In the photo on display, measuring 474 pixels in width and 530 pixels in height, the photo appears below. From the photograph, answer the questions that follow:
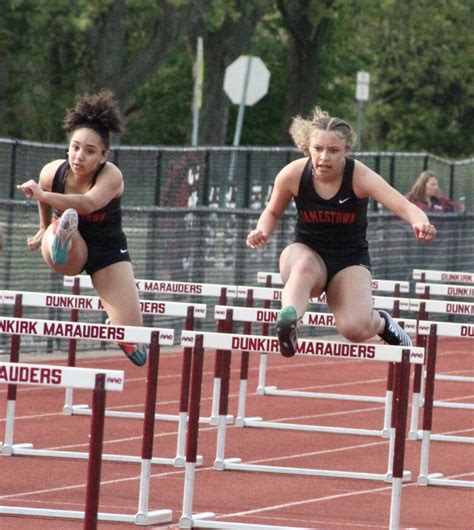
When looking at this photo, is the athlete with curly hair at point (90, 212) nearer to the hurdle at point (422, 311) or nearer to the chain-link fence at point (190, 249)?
the hurdle at point (422, 311)

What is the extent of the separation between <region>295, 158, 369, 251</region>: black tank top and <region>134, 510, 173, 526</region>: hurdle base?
1.80 meters

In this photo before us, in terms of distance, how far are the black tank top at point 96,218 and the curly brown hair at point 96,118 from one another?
0.21m

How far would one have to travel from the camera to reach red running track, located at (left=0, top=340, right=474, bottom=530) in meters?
10.7

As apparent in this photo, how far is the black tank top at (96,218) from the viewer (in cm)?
1109

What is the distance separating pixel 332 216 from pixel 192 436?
1.64 m

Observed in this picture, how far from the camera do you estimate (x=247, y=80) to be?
94.5ft

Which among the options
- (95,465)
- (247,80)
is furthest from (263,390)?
(247,80)

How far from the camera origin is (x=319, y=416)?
1557 centimetres

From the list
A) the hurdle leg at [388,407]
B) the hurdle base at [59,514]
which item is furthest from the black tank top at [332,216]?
the hurdle leg at [388,407]

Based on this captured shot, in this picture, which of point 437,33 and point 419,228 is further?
point 437,33

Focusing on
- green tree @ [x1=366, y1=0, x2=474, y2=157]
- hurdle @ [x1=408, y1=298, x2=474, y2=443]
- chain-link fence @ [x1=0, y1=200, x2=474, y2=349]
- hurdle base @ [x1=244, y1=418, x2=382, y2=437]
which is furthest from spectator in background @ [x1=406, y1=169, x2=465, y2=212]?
green tree @ [x1=366, y1=0, x2=474, y2=157]

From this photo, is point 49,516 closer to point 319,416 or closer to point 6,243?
point 319,416

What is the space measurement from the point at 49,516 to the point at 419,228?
2.57 m

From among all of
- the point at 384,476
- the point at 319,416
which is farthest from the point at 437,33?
the point at 384,476
